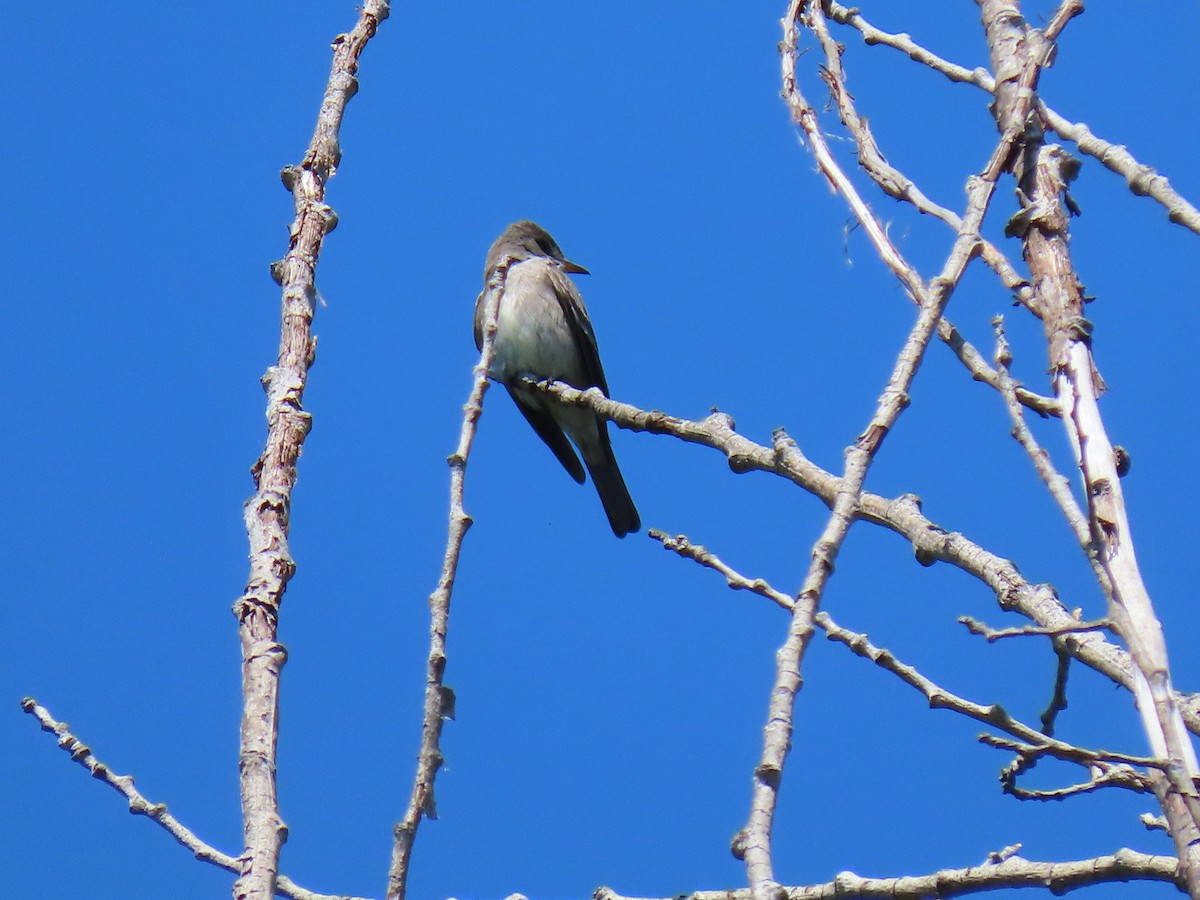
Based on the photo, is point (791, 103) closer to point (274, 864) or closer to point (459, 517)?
point (459, 517)

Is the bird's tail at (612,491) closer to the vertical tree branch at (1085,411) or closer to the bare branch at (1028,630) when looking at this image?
the vertical tree branch at (1085,411)

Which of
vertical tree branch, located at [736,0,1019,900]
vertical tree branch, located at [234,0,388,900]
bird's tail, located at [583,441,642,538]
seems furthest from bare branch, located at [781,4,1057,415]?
bird's tail, located at [583,441,642,538]

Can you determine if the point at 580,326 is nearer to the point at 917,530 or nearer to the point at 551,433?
the point at 551,433

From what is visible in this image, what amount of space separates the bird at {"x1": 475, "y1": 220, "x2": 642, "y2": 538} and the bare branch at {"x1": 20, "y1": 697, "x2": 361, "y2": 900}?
6.29 m

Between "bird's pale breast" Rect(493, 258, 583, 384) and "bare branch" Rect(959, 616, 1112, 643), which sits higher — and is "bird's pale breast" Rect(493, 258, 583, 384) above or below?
above

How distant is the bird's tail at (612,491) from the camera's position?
9055mm

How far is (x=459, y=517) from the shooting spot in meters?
1.99

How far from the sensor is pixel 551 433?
9.15m

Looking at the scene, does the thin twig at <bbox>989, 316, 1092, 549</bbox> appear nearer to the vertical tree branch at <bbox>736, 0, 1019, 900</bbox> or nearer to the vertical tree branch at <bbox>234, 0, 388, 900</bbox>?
the vertical tree branch at <bbox>736, 0, 1019, 900</bbox>

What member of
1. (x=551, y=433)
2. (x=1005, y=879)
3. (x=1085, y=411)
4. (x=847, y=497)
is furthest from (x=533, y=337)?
(x=847, y=497)

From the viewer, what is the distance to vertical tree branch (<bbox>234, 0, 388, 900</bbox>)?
5.93ft

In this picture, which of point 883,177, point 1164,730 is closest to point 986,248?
point 883,177

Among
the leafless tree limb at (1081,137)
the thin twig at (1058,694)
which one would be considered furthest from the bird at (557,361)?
the thin twig at (1058,694)

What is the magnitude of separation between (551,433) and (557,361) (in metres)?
0.56
